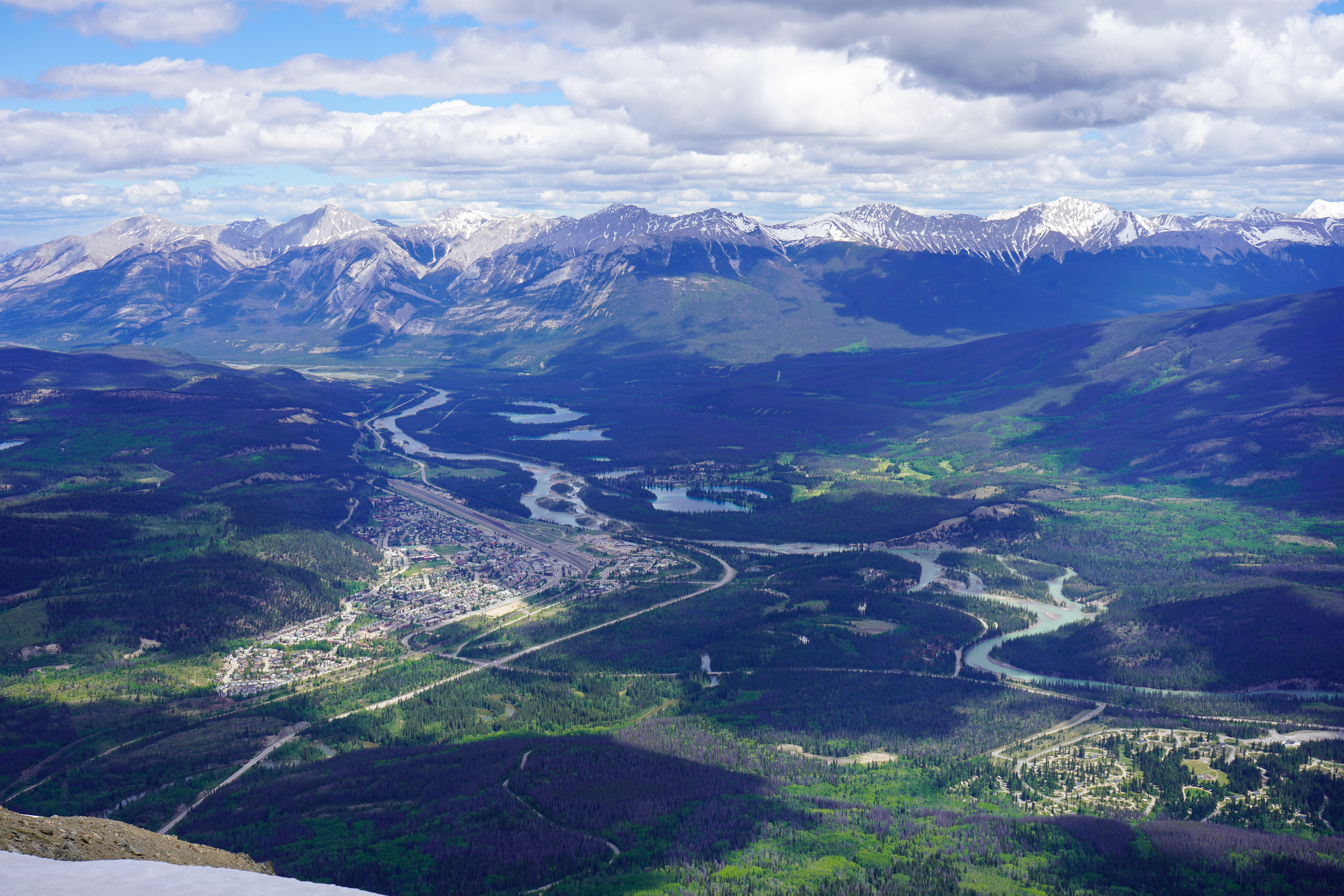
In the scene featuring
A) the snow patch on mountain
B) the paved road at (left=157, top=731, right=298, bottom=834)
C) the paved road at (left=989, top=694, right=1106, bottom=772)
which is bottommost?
the paved road at (left=989, top=694, right=1106, bottom=772)

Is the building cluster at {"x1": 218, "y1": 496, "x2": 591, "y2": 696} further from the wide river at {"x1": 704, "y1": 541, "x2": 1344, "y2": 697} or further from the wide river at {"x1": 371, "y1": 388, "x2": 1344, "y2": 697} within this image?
the wide river at {"x1": 704, "y1": 541, "x2": 1344, "y2": 697}

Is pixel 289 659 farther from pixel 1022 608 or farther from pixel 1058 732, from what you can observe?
pixel 1022 608

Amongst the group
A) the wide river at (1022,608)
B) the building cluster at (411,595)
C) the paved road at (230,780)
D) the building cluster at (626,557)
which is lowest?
the wide river at (1022,608)

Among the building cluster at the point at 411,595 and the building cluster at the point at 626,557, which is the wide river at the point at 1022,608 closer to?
the building cluster at the point at 626,557

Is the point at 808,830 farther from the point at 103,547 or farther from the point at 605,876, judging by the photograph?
the point at 103,547

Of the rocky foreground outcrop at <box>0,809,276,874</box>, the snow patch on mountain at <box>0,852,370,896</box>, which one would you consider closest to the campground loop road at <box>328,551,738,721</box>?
the rocky foreground outcrop at <box>0,809,276,874</box>

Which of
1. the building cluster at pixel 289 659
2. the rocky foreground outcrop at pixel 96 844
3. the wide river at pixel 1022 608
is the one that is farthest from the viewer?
the building cluster at pixel 289 659

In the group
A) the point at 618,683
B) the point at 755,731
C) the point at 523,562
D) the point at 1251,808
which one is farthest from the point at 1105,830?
the point at 523,562

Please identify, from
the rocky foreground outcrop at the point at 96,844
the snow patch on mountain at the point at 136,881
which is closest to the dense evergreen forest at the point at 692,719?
the rocky foreground outcrop at the point at 96,844
